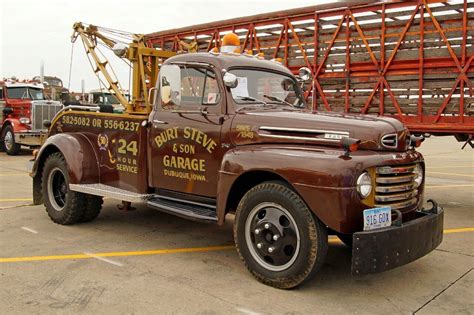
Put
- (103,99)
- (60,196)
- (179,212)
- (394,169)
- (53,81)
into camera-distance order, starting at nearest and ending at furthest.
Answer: (394,169), (179,212), (60,196), (103,99), (53,81)

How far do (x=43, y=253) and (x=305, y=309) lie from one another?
286cm

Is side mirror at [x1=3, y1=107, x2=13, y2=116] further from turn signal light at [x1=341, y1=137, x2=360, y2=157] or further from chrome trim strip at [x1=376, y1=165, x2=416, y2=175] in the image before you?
chrome trim strip at [x1=376, y1=165, x2=416, y2=175]

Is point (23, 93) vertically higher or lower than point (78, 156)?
higher

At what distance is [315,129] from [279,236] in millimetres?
971

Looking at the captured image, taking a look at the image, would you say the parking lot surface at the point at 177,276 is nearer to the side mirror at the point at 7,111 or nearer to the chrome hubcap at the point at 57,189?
the chrome hubcap at the point at 57,189

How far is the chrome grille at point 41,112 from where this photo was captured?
1539 centimetres

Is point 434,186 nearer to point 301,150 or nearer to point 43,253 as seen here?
point 301,150

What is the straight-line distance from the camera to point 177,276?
4289 millimetres

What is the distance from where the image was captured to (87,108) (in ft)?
21.6

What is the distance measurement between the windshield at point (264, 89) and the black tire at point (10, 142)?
12555 mm

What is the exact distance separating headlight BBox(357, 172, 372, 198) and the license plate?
→ 138 mm

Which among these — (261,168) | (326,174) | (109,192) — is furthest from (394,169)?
(109,192)

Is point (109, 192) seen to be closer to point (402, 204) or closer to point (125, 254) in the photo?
point (125, 254)

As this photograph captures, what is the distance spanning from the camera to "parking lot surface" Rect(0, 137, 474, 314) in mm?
3662
